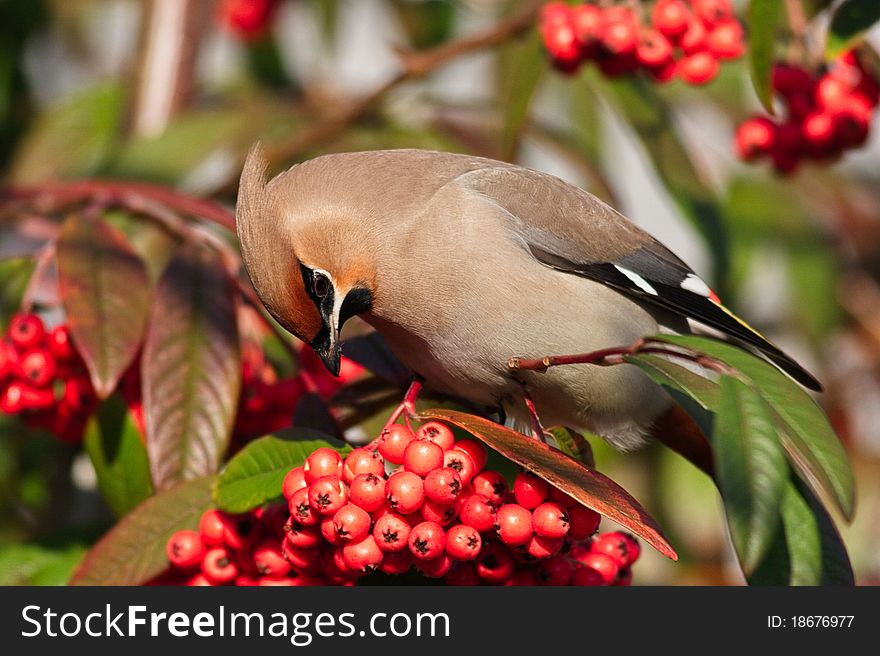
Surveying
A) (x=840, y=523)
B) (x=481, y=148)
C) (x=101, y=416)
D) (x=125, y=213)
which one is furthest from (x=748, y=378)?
(x=840, y=523)

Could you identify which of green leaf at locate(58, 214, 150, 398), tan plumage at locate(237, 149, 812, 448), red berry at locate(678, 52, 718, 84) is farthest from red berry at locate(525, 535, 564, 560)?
red berry at locate(678, 52, 718, 84)

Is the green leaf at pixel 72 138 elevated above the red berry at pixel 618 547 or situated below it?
below

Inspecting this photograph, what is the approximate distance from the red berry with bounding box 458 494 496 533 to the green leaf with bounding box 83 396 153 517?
785mm

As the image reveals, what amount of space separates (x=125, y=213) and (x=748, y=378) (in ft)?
5.38

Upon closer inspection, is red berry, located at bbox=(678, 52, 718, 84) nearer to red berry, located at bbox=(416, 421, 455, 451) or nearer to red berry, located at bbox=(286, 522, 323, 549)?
red berry, located at bbox=(416, 421, 455, 451)

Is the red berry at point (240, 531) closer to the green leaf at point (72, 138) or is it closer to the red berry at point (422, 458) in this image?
the red berry at point (422, 458)

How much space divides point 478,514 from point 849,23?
1275 millimetres

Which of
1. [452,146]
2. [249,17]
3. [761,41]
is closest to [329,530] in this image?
[761,41]

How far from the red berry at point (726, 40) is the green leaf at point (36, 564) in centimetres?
184

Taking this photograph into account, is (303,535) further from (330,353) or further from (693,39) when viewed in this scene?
(693,39)

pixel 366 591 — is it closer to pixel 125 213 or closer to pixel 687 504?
pixel 125 213

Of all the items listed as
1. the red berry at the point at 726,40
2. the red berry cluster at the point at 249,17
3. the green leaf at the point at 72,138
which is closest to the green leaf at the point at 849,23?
the red berry at the point at 726,40

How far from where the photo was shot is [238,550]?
210 centimetres

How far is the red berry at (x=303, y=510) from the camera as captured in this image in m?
1.88
